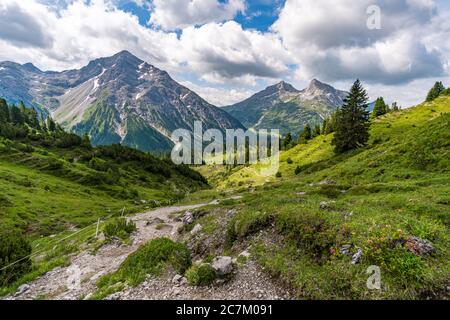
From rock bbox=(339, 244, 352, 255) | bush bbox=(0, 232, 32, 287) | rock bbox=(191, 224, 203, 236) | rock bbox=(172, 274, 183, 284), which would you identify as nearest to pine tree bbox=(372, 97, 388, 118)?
rock bbox=(191, 224, 203, 236)

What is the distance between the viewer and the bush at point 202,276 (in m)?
11.2

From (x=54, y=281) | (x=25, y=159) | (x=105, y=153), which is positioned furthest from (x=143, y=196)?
(x=54, y=281)

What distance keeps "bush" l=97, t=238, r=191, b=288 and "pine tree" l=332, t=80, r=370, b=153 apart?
58.0m

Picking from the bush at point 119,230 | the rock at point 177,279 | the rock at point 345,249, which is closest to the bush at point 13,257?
the bush at point 119,230

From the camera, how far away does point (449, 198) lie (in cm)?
1655

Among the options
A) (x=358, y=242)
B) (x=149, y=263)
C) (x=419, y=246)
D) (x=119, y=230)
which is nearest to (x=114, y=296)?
(x=149, y=263)

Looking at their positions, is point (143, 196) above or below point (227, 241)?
below

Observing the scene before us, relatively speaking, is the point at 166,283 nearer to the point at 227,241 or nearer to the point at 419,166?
the point at 227,241

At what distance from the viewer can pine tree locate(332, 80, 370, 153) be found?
198 ft

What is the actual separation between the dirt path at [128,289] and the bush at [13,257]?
1.51 meters

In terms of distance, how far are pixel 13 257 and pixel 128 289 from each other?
406 inches

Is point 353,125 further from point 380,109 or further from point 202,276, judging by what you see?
point 202,276

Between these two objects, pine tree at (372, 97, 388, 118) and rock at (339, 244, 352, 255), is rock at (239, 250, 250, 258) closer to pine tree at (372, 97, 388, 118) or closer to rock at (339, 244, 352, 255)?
rock at (339, 244, 352, 255)

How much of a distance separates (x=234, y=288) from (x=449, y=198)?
53.2 ft
